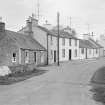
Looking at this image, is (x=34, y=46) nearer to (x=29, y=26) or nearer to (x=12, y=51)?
(x=29, y=26)

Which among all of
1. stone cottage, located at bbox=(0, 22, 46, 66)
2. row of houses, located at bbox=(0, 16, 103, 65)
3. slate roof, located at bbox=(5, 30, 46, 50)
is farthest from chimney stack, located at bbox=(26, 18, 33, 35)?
stone cottage, located at bbox=(0, 22, 46, 66)

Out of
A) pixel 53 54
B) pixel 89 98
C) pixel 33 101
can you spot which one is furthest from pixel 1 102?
pixel 53 54

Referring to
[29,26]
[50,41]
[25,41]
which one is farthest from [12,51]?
[50,41]

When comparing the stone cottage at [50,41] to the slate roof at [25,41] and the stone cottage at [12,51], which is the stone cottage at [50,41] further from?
the stone cottage at [12,51]

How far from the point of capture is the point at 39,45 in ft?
121

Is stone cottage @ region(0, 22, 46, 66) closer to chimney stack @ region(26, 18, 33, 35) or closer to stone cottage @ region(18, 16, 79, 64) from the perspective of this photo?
stone cottage @ region(18, 16, 79, 64)

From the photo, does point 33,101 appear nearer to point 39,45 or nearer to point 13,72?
point 13,72

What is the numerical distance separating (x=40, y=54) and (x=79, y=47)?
21826 mm

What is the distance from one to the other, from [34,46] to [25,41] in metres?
1.76

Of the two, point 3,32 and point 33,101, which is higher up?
point 3,32

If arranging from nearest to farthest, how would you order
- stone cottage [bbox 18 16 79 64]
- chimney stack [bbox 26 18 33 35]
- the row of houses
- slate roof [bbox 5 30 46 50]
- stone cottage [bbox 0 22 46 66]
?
1. stone cottage [bbox 0 22 46 66]
2. the row of houses
3. slate roof [bbox 5 30 46 50]
4. stone cottage [bbox 18 16 79 64]
5. chimney stack [bbox 26 18 33 35]

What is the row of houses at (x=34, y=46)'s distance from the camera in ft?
94.1

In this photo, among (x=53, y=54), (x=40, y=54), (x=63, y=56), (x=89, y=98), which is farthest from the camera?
(x=63, y=56)

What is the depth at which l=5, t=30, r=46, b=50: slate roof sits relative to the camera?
3114 cm
